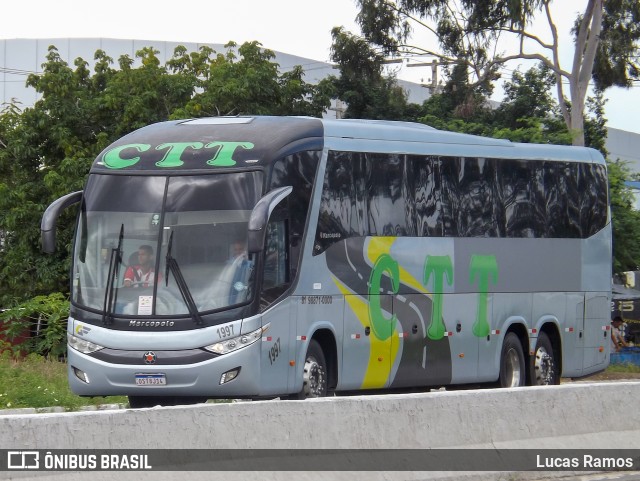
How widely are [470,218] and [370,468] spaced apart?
9710 millimetres

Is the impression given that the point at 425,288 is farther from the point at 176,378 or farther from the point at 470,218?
the point at 176,378

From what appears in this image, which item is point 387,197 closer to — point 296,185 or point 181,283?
point 296,185

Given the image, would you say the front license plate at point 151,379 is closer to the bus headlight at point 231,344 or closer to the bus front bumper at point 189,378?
the bus front bumper at point 189,378

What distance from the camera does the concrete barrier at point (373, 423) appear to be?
7.79 m

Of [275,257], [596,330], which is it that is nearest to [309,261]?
[275,257]

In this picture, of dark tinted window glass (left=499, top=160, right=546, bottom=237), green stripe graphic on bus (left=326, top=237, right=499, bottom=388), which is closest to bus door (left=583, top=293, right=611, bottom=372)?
dark tinted window glass (left=499, top=160, right=546, bottom=237)

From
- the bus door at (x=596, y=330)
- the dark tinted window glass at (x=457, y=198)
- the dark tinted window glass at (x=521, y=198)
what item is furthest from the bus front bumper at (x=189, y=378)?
the bus door at (x=596, y=330)

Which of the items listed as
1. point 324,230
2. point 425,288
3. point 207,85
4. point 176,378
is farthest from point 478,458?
point 207,85

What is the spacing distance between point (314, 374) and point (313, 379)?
0.09 metres

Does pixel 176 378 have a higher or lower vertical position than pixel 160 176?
lower

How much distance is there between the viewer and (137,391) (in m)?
14.5

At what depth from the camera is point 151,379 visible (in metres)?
14.3

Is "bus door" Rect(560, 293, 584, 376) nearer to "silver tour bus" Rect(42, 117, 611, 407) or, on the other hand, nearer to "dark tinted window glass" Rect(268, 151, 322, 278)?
"silver tour bus" Rect(42, 117, 611, 407)

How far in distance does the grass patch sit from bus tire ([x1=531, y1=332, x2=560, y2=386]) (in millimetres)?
6549
